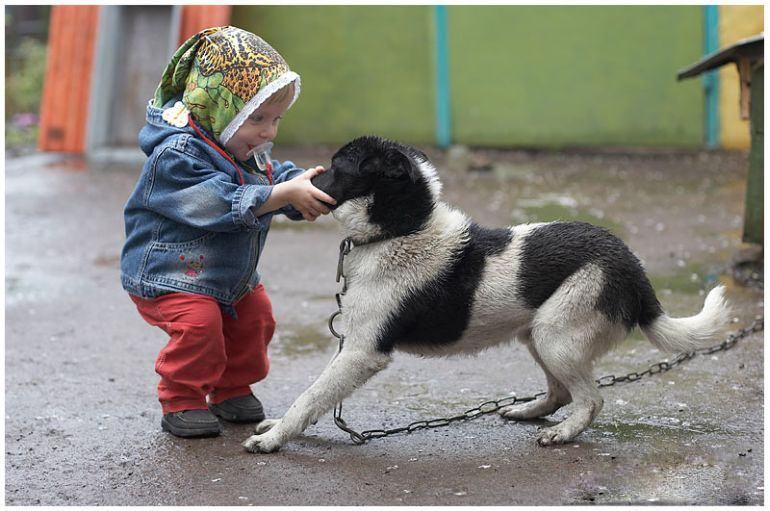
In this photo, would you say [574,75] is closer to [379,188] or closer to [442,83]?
[442,83]

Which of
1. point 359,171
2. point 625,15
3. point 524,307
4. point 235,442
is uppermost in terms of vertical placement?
point 625,15

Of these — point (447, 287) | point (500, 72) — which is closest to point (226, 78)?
point (447, 287)

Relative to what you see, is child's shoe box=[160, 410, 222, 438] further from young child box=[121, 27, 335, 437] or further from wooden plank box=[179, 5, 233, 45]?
wooden plank box=[179, 5, 233, 45]

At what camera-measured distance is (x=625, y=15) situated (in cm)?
1013

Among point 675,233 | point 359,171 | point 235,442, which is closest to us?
point 359,171

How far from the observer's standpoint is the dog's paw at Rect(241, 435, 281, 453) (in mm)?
3545

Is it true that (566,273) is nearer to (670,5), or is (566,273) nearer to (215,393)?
(215,393)

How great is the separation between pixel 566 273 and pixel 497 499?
84 cm

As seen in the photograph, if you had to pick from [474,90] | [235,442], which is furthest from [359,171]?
[474,90]

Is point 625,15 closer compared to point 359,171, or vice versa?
point 359,171

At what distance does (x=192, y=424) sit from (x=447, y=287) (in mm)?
1092

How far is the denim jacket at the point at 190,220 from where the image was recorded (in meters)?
3.59

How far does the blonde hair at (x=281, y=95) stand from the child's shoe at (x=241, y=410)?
117 centimetres

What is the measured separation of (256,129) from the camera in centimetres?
371
